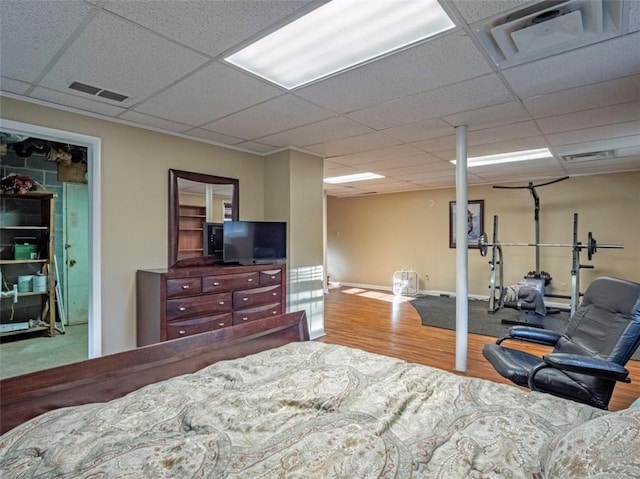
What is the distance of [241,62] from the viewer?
2248 millimetres

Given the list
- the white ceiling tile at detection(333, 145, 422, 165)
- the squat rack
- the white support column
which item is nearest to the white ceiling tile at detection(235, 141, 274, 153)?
the white ceiling tile at detection(333, 145, 422, 165)

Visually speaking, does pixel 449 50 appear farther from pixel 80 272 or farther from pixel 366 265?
pixel 366 265

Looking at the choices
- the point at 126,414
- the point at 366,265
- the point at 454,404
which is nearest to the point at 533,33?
the point at 454,404

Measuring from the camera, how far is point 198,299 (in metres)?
3.36

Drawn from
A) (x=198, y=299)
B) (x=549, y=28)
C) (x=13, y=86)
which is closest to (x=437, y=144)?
(x=549, y=28)

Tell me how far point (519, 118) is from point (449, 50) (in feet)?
5.29

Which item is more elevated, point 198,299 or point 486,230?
point 486,230

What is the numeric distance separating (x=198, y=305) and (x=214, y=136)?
1.85 m

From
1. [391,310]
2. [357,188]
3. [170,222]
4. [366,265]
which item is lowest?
[391,310]

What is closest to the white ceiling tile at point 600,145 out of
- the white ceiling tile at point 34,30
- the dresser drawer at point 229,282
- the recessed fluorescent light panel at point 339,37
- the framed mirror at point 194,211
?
the recessed fluorescent light panel at point 339,37

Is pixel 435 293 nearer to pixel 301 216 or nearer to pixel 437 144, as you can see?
pixel 437 144

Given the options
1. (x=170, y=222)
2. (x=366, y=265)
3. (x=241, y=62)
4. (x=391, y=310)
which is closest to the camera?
(x=241, y=62)

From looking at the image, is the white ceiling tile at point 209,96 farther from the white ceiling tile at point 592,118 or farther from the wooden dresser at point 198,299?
the white ceiling tile at point 592,118

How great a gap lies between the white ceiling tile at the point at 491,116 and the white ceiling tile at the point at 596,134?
0.87m
